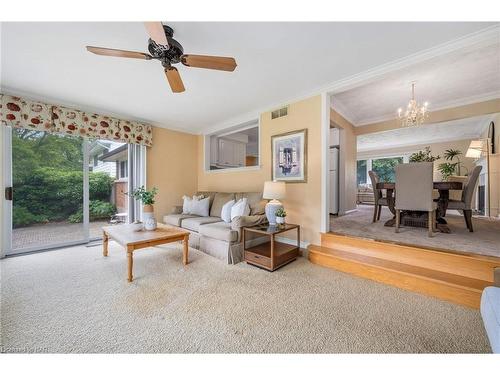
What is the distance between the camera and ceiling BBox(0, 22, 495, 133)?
171 centimetres

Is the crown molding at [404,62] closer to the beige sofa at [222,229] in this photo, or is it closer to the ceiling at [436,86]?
the ceiling at [436,86]

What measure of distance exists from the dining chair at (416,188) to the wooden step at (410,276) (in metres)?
0.90

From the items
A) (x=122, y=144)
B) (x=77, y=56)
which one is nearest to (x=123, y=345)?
(x=77, y=56)

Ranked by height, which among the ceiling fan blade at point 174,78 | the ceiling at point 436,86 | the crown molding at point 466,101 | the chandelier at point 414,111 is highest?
the ceiling at point 436,86

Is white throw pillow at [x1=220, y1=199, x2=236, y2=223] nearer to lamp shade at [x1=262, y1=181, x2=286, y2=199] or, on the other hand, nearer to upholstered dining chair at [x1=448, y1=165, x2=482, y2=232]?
lamp shade at [x1=262, y1=181, x2=286, y2=199]

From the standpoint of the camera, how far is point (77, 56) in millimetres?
2049

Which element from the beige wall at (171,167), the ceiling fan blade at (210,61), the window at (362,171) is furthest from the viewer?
the window at (362,171)

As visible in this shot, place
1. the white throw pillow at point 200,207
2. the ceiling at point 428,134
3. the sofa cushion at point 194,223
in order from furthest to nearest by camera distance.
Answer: the ceiling at point 428,134, the white throw pillow at point 200,207, the sofa cushion at point 194,223

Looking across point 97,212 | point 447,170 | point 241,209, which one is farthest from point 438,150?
point 97,212

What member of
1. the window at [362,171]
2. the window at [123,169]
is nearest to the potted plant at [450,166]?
the window at [362,171]

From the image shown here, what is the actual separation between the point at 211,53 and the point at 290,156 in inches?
69.9

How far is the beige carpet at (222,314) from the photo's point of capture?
1266 millimetres
